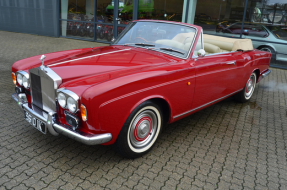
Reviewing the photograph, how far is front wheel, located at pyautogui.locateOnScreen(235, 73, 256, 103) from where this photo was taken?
4.98 meters

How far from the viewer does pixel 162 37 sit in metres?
3.61

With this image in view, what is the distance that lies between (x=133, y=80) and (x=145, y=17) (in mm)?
9104

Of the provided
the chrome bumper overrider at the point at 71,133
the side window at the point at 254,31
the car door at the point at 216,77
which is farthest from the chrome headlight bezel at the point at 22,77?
the side window at the point at 254,31

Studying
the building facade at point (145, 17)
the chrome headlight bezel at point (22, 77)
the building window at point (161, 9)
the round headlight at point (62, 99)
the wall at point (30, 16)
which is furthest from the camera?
Answer: the wall at point (30, 16)

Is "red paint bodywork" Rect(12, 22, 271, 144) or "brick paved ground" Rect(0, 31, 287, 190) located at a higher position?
"red paint bodywork" Rect(12, 22, 271, 144)

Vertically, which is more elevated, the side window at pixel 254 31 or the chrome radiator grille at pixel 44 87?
the side window at pixel 254 31

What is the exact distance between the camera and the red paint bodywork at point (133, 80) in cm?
238

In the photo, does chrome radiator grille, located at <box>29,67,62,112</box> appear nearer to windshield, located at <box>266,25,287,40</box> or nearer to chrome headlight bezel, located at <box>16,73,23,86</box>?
chrome headlight bezel, located at <box>16,73,23,86</box>

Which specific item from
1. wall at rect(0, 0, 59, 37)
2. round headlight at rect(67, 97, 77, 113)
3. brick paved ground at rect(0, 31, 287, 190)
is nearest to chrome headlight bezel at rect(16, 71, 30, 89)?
Answer: brick paved ground at rect(0, 31, 287, 190)

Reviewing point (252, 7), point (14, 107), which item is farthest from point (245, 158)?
point (252, 7)

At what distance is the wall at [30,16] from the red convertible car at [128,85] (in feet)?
34.7

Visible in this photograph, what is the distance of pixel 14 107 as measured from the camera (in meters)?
4.15

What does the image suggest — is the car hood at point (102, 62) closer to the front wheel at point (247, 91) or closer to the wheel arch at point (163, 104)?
the wheel arch at point (163, 104)

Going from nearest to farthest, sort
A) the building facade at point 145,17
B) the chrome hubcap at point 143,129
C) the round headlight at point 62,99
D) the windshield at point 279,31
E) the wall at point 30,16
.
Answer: the round headlight at point 62,99, the chrome hubcap at point 143,129, the windshield at point 279,31, the building facade at point 145,17, the wall at point 30,16
